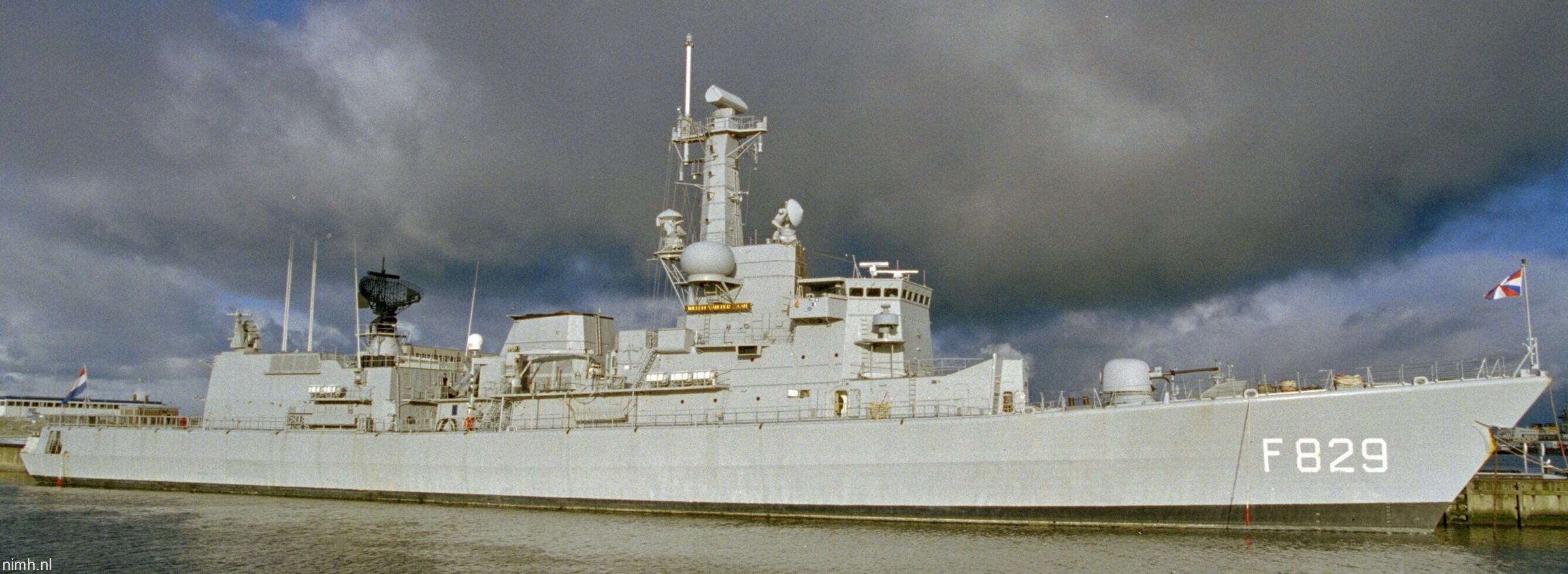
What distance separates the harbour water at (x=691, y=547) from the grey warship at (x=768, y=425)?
74 centimetres

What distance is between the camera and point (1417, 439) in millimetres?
16594

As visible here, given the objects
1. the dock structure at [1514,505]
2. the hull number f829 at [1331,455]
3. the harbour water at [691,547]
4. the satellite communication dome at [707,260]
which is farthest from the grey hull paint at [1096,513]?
the satellite communication dome at [707,260]

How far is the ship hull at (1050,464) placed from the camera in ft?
54.6

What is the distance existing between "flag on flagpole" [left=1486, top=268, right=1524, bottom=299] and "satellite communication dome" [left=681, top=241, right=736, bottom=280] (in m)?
15.0

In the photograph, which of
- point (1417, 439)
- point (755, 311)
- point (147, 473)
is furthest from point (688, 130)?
point (147, 473)

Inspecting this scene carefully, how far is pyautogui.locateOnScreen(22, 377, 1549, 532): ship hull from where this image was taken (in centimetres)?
1666

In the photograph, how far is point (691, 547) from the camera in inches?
679

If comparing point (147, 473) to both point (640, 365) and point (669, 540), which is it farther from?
point (669, 540)

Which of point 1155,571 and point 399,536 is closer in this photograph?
point 1155,571

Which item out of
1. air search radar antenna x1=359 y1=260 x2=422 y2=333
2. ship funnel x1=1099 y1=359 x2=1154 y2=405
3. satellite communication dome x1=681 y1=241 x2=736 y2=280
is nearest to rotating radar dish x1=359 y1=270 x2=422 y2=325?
air search radar antenna x1=359 y1=260 x2=422 y2=333

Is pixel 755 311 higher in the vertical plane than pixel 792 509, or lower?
higher

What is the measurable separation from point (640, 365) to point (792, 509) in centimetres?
572

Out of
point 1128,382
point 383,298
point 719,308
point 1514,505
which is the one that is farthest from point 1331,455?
point 383,298

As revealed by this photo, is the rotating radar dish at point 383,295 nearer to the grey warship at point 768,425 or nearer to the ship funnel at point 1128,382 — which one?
A: the grey warship at point 768,425
